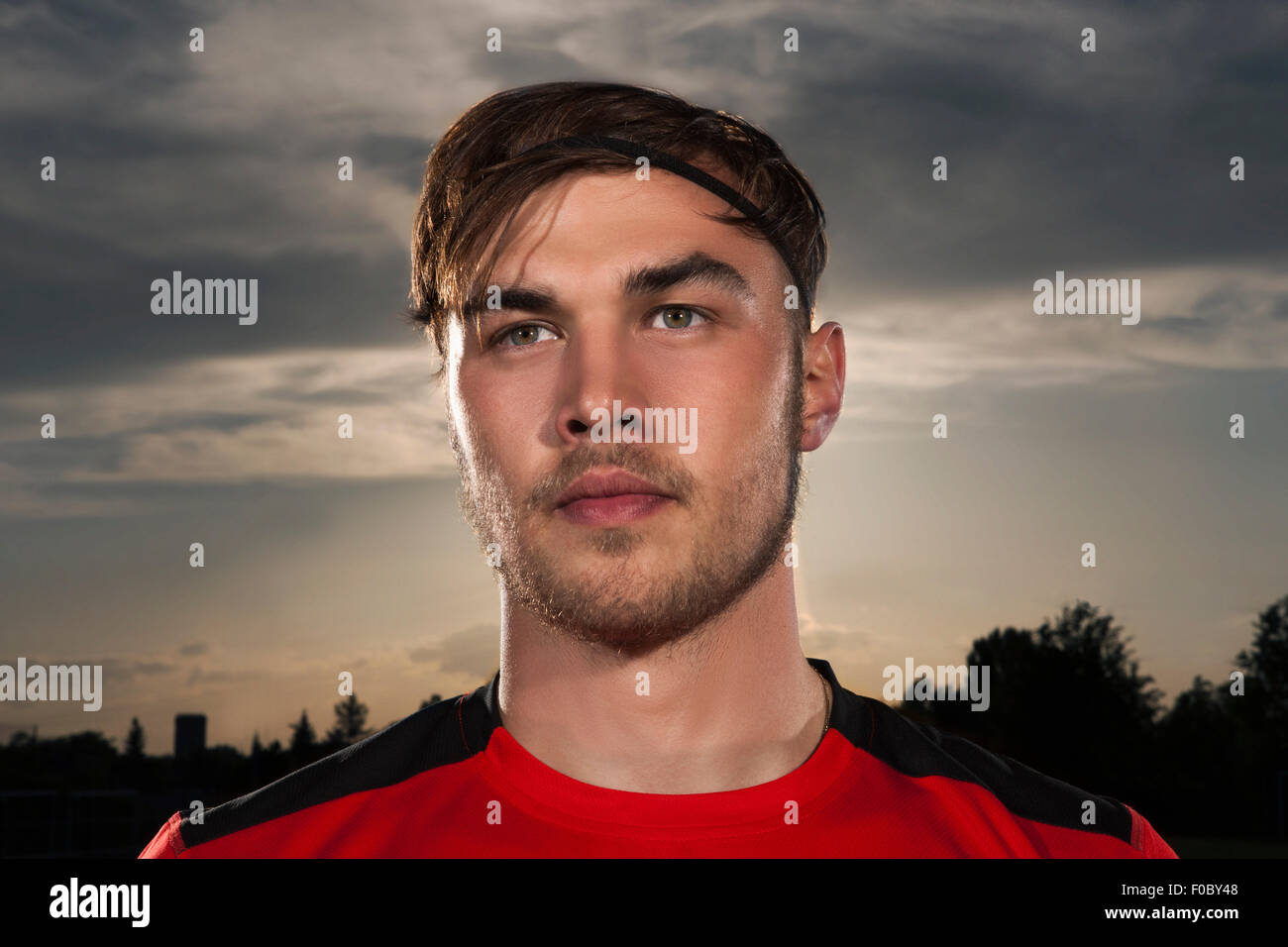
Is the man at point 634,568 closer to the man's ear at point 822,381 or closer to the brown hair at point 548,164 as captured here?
the brown hair at point 548,164

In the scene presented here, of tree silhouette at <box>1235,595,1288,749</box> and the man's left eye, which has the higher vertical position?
the man's left eye

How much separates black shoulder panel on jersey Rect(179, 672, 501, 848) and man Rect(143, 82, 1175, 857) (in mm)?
12

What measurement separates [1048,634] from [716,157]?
254 feet

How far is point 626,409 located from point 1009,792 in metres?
2.22

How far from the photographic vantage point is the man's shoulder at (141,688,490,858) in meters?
4.27

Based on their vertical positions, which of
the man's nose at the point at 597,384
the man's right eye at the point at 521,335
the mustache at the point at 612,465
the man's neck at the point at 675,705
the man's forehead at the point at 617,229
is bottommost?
the man's neck at the point at 675,705

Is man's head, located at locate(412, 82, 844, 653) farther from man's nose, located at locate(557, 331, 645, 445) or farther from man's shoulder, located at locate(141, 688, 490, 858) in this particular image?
man's shoulder, located at locate(141, 688, 490, 858)

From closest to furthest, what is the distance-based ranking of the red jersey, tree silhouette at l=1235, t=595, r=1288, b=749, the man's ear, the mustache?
the mustache < the red jersey < the man's ear < tree silhouette at l=1235, t=595, r=1288, b=749

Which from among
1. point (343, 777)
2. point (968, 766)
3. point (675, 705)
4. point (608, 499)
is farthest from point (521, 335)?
point (968, 766)

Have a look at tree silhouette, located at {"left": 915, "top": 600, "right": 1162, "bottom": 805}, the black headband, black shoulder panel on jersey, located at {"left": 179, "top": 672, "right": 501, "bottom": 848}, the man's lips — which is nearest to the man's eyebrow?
the black headband

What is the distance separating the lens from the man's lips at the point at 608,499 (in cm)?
374

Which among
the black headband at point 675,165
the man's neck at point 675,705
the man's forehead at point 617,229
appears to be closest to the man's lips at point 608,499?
the man's neck at point 675,705

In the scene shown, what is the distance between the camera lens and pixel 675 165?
425 centimetres
